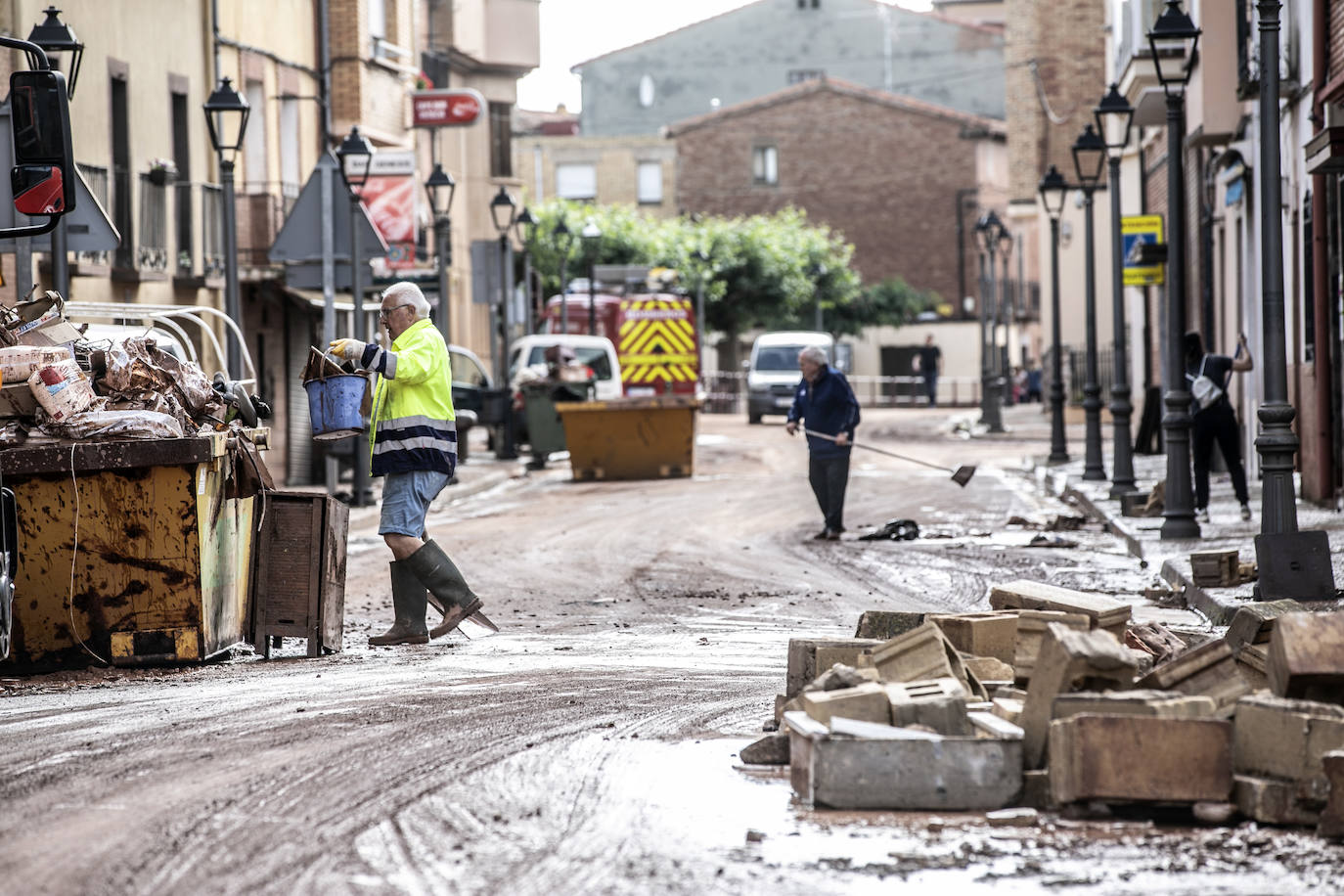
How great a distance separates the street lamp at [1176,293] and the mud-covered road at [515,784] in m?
3.35

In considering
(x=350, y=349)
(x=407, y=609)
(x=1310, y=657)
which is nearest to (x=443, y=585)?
(x=407, y=609)

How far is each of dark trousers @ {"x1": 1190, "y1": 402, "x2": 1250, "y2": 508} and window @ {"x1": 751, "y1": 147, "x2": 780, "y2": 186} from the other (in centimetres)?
6026

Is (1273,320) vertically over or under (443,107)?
under

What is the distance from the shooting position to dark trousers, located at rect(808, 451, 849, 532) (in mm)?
17500

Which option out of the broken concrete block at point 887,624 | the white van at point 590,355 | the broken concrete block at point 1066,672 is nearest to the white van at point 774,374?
the white van at point 590,355

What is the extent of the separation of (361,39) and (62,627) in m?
24.4

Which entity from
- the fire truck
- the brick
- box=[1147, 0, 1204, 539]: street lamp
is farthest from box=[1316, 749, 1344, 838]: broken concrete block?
the fire truck

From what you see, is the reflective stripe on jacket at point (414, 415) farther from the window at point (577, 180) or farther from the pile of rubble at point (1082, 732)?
the window at point (577, 180)

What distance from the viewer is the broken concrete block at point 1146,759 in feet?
19.7

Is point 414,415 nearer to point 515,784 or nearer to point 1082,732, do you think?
point 515,784

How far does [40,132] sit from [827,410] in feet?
33.6

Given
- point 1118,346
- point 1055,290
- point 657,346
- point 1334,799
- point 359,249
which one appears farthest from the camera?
point 657,346

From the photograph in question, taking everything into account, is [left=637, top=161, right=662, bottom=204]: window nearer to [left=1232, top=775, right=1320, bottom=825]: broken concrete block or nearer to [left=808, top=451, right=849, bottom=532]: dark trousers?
[left=808, top=451, right=849, bottom=532]: dark trousers

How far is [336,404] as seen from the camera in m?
10.5
